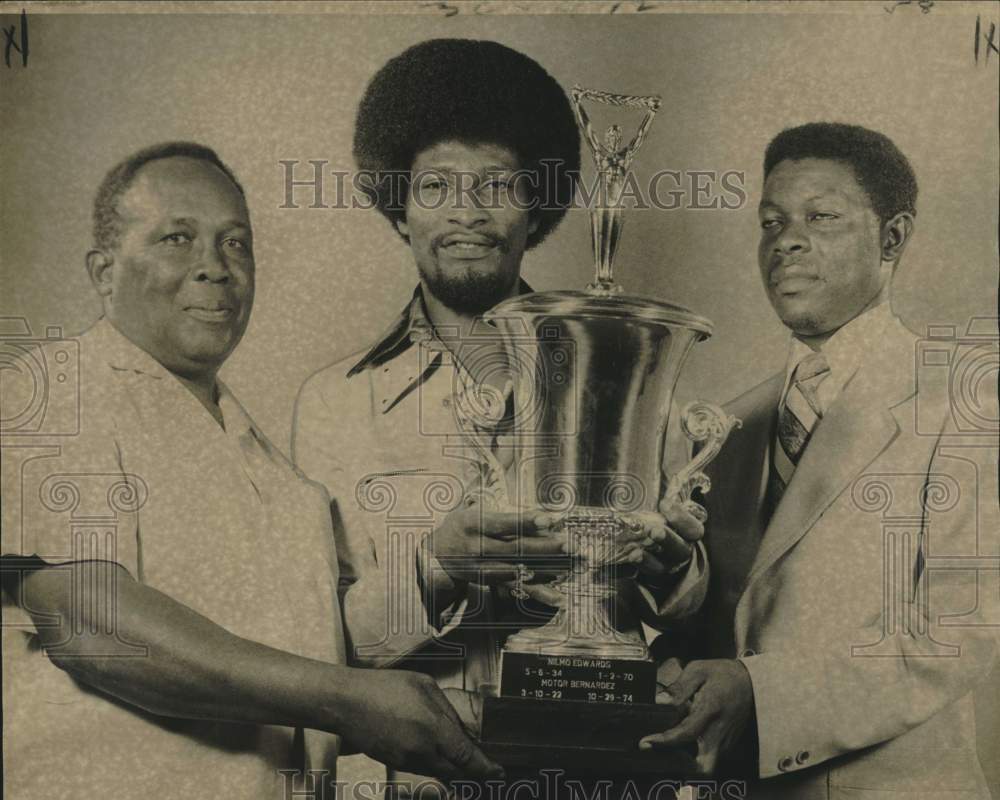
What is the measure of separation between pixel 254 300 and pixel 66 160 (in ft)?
2.03

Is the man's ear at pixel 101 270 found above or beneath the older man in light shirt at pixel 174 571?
above

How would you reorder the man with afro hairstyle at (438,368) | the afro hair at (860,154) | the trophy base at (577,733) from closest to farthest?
1. the trophy base at (577,733)
2. the man with afro hairstyle at (438,368)
3. the afro hair at (860,154)

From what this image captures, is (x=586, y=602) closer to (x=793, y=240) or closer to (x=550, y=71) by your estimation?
(x=793, y=240)

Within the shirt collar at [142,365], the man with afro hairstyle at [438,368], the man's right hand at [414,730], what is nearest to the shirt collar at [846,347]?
the man with afro hairstyle at [438,368]

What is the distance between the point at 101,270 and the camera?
11.4 feet

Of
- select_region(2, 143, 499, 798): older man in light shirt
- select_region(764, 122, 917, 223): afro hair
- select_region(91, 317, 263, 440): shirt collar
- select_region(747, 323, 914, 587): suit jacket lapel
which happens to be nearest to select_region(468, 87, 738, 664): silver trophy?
select_region(747, 323, 914, 587): suit jacket lapel

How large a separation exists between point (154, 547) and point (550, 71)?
64.0 inches

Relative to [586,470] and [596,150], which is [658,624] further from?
[596,150]

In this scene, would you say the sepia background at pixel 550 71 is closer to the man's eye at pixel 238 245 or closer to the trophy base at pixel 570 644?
the man's eye at pixel 238 245

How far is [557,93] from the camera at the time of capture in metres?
3.51

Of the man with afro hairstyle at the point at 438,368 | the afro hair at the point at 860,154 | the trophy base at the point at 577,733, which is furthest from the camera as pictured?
the afro hair at the point at 860,154

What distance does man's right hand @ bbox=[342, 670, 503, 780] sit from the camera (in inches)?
131

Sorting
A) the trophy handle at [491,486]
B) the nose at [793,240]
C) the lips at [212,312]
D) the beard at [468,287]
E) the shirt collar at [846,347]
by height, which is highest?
the nose at [793,240]

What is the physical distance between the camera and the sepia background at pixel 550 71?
3.47 metres
